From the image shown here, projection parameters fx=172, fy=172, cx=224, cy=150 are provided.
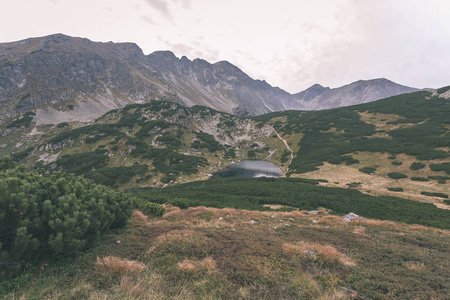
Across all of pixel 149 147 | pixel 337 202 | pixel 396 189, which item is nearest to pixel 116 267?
pixel 337 202

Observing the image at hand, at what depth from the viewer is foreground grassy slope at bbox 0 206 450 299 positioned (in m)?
5.43

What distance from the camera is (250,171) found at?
63344 mm

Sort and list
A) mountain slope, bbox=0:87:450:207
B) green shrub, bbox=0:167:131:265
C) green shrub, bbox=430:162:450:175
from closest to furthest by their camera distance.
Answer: green shrub, bbox=0:167:131:265
green shrub, bbox=430:162:450:175
mountain slope, bbox=0:87:450:207

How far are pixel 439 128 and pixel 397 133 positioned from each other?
26.6 feet

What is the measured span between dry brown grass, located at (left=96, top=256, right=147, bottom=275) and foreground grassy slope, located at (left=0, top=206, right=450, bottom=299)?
33 millimetres

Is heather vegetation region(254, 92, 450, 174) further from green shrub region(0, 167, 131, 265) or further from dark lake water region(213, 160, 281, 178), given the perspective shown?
green shrub region(0, 167, 131, 265)

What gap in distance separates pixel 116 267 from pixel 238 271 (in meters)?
4.53

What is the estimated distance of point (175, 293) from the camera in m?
5.57

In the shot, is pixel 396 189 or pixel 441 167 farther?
pixel 441 167

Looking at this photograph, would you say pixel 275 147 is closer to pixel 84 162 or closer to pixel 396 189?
pixel 396 189

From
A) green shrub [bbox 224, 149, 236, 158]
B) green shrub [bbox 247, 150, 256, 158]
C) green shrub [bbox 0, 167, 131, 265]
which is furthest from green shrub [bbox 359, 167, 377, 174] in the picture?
green shrub [bbox 224, 149, 236, 158]

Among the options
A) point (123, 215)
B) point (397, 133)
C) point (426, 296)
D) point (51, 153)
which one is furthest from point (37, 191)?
point (51, 153)

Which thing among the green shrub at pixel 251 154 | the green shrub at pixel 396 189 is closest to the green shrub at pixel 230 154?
the green shrub at pixel 251 154

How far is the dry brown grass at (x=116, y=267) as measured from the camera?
632cm
